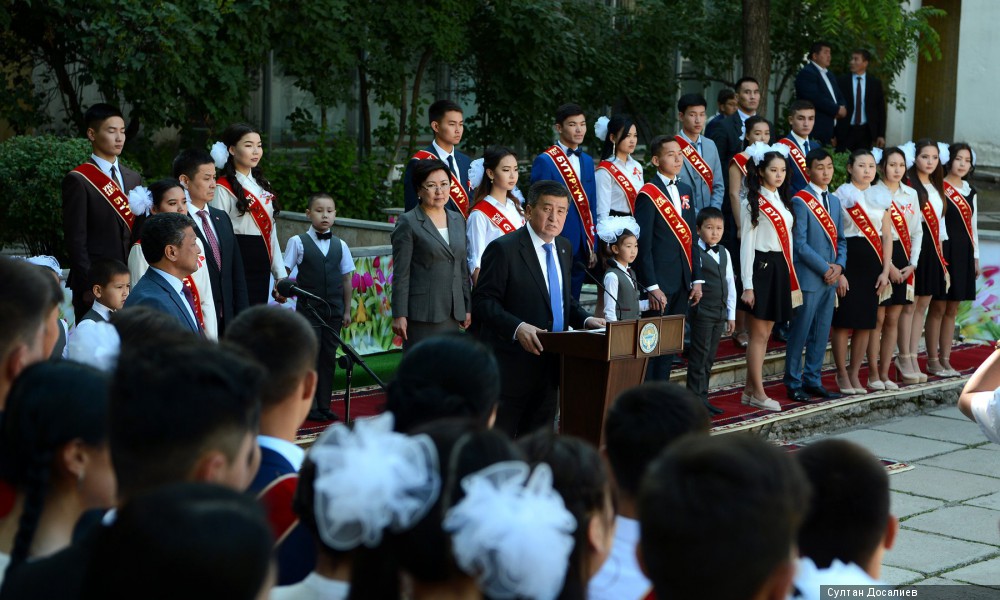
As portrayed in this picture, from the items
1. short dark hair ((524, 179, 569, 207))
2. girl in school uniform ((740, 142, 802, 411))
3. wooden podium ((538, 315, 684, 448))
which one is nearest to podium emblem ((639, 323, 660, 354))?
wooden podium ((538, 315, 684, 448))

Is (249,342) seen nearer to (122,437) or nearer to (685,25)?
(122,437)

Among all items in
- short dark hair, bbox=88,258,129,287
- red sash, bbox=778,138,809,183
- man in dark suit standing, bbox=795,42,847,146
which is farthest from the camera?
man in dark suit standing, bbox=795,42,847,146

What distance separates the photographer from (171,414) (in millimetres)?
2139

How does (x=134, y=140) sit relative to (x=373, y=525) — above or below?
above

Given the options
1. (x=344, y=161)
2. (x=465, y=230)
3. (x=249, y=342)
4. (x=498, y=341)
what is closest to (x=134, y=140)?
(x=344, y=161)

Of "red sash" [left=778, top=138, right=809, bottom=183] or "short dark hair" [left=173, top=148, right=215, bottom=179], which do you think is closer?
"short dark hair" [left=173, top=148, right=215, bottom=179]

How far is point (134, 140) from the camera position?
10.6 m

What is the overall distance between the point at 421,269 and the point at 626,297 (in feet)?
3.92

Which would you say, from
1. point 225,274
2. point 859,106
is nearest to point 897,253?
point 859,106

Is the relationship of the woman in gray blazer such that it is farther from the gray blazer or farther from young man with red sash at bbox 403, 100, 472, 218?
young man with red sash at bbox 403, 100, 472, 218

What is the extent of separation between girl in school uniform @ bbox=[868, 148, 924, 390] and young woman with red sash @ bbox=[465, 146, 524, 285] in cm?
310

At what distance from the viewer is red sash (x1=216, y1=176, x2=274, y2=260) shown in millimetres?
6684

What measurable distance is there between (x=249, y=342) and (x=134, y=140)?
8.27 meters

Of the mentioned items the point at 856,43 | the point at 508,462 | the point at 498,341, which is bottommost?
the point at 498,341
